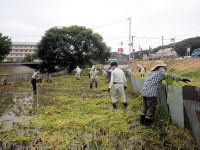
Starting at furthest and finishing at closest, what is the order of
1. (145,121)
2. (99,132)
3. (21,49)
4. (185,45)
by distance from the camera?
(21,49)
(185,45)
(145,121)
(99,132)

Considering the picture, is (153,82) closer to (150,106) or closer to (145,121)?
(150,106)

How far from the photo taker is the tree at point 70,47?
63344mm

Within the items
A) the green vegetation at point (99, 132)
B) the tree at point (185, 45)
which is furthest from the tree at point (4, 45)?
the green vegetation at point (99, 132)

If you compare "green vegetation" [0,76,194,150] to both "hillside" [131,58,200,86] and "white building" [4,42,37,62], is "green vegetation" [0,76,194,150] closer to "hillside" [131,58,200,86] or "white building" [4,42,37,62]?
"hillside" [131,58,200,86]

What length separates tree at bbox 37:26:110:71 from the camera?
6334 cm

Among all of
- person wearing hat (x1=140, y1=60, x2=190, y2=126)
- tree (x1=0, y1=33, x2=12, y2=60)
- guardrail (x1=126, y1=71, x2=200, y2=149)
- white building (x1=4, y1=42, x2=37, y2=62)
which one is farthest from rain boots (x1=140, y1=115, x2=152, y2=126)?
white building (x1=4, y1=42, x2=37, y2=62)

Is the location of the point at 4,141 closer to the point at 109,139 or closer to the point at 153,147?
the point at 109,139

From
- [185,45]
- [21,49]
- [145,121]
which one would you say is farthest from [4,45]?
[21,49]

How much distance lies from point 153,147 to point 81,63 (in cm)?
5732

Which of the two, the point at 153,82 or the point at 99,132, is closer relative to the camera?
the point at 99,132

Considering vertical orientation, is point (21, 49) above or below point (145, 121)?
above

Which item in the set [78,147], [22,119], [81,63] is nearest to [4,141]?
[78,147]

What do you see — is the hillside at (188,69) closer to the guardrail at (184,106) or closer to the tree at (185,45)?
the guardrail at (184,106)

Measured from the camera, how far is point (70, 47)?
63.8 meters
